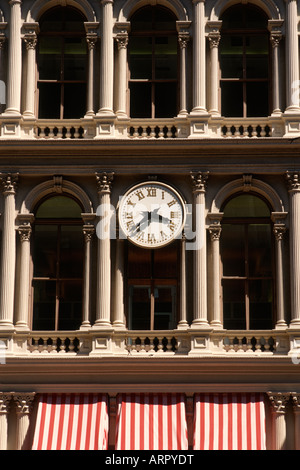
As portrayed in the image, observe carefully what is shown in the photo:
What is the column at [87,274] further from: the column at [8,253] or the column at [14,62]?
the column at [14,62]

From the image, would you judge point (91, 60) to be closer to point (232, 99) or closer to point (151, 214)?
point (232, 99)

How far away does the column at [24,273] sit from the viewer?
2975cm

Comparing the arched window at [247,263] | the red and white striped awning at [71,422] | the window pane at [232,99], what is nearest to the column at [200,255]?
the arched window at [247,263]

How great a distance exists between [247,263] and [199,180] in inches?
108

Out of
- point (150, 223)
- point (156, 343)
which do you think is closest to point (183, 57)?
point (150, 223)

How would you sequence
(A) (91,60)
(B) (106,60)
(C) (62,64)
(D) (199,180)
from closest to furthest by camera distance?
1. (D) (199,180)
2. (B) (106,60)
3. (A) (91,60)
4. (C) (62,64)

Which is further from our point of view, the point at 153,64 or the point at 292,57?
the point at 153,64

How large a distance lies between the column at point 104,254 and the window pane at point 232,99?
4234 millimetres

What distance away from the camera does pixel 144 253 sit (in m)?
30.4

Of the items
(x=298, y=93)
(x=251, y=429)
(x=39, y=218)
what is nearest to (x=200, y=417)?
(x=251, y=429)

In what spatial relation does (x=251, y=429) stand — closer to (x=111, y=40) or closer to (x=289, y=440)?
(x=289, y=440)

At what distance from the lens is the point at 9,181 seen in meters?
30.4

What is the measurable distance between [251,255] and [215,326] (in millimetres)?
2459

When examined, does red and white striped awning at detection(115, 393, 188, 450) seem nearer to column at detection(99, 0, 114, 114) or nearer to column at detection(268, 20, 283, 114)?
column at detection(99, 0, 114, 114)
